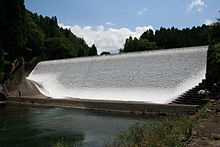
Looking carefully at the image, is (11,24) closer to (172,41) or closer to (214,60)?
(214,60)

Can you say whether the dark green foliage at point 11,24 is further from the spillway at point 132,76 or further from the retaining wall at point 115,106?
the retaining wall at point 115,106

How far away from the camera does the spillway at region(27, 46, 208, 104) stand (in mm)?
15516

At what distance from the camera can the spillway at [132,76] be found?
50.9 feet

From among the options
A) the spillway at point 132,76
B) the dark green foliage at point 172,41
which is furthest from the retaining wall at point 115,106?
the dark green foliage at point 172,41

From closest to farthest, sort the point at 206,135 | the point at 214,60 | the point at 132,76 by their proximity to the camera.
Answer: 1. the point at 206,135
2. the point at 214,60
3. the point at 132,76

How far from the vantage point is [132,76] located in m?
18.0

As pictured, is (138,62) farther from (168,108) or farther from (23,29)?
(23,29)

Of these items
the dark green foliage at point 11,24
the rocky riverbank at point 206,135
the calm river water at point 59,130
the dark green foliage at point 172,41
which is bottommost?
the calm river water at point 59,130

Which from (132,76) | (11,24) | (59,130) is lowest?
(59,130)

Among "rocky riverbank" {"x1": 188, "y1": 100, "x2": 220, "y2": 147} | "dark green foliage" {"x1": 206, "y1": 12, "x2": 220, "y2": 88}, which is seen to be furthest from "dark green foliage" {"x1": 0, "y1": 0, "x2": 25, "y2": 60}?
"rocky riverbank" {"x1": 188, "y1": 100, "x2": 220, "y2": 147}

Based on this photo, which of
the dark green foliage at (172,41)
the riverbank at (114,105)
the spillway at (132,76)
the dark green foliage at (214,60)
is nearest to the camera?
the riverbank at (114,105)

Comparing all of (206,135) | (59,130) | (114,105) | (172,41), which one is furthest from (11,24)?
(172,41)

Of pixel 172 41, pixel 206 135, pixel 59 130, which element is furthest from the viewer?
pixel 172 41

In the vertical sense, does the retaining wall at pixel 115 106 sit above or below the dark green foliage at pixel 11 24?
below
